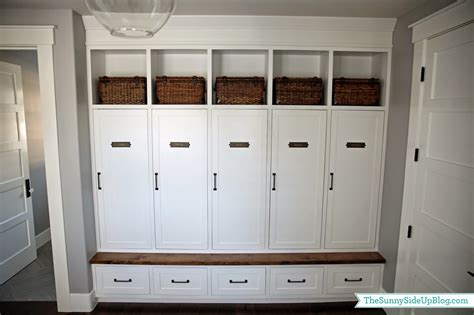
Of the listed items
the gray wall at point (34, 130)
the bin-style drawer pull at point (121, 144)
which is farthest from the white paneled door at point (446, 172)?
the gray wall at point (34, 130)

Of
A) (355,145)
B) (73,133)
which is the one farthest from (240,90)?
(73,133)

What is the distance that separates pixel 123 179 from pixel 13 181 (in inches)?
51.7

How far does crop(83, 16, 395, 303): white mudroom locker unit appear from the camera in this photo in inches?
94.4

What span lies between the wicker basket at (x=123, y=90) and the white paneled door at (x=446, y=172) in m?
2.21

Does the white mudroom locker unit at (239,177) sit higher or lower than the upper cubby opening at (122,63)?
lower

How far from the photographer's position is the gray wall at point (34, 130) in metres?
3.34

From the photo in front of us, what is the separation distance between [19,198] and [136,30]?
286 cm

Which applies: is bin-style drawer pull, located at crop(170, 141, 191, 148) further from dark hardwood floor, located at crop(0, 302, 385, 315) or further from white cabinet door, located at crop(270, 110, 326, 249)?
dark hardwood floor, located at crop(0, 302, 385, 315)

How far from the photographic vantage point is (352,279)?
2549mm

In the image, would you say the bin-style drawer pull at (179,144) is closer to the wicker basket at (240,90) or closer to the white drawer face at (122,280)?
the wicker basket at (240,90)

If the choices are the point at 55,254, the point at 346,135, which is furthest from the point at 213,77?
the point at 55,254

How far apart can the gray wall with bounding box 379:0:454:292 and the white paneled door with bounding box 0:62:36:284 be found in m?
3.57

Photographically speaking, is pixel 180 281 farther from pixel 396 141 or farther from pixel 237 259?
pixel 396 141

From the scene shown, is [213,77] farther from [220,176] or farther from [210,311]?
[210,311]
